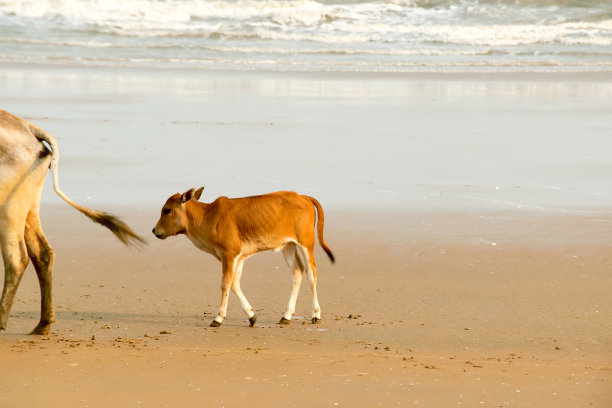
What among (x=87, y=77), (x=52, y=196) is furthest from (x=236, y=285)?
(x=87, y=77)

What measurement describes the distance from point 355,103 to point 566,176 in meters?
7.58

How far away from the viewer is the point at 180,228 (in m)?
7.62

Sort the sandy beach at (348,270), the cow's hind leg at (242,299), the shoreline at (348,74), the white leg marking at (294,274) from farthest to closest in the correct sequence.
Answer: the shoreline at (348,74) < the white leg marking at (294,274) < the cow's hind leg at (242,299) < the sandy beach at (348,270)

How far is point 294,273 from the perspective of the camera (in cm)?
770

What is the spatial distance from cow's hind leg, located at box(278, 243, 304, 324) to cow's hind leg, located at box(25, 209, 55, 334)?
1.65 m

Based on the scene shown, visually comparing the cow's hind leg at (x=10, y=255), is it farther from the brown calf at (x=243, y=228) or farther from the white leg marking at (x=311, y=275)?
the white leg marking at (x=311, y=275)

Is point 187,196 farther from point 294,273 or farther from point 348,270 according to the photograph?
point 348,270

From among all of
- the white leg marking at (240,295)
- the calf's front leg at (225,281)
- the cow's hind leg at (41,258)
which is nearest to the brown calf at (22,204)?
the cow's hind leg at (41,258)

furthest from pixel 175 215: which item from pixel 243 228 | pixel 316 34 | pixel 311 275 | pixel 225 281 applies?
pixel 316 34

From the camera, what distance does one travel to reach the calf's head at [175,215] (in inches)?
299

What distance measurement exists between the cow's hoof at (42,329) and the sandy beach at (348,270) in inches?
3.4

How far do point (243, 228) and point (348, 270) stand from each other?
1.81 meters

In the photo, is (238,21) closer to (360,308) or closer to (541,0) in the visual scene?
(541,0)

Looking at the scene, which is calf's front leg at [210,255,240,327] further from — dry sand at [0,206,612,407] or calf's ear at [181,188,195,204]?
calf's ear at [181,188,195,204]
